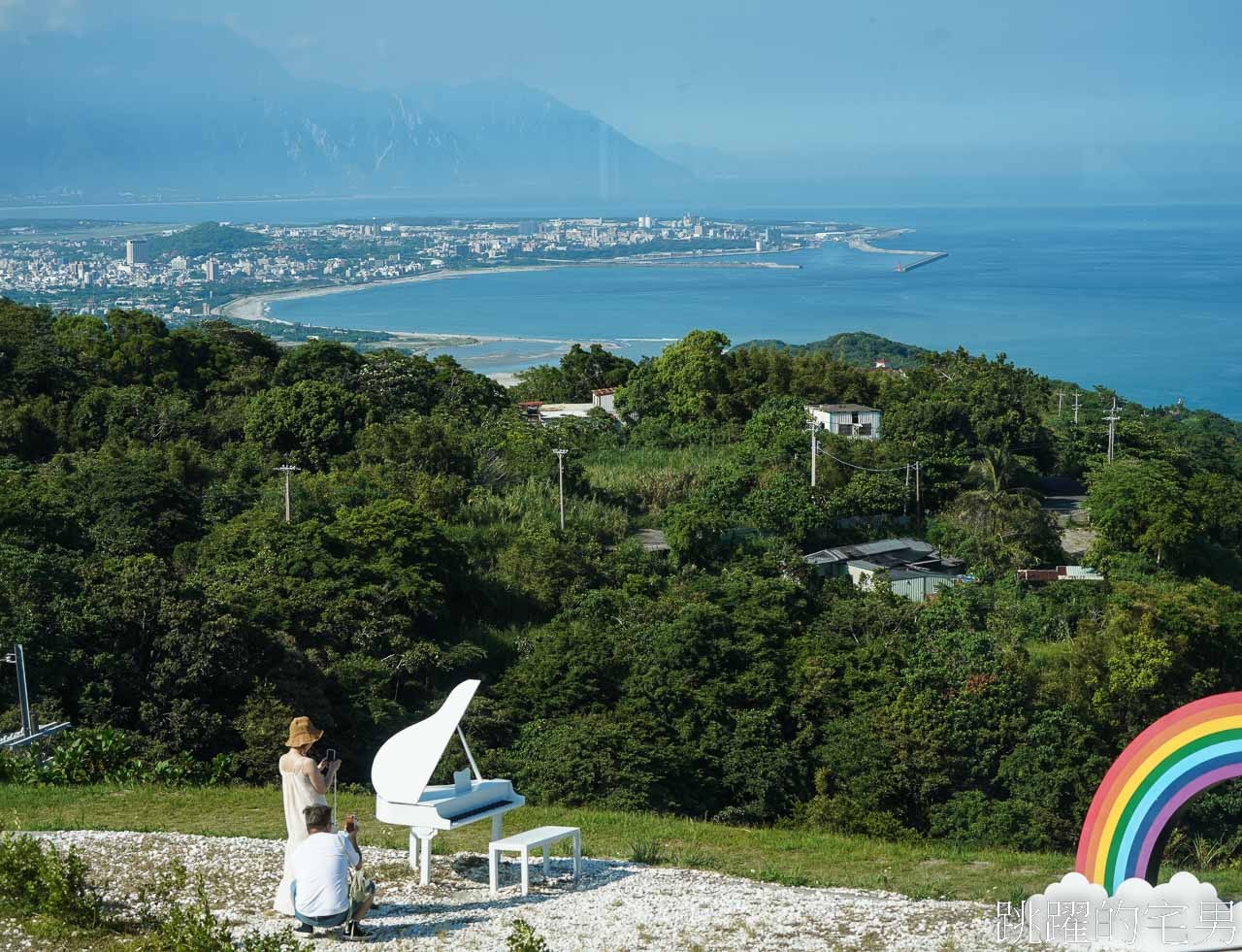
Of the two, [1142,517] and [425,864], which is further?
[1142,517]

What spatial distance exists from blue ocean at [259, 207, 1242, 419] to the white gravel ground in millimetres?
52621

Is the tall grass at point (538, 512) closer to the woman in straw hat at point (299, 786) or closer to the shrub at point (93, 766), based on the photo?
the shrub at point (93, 766)

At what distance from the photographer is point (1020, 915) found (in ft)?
22.2

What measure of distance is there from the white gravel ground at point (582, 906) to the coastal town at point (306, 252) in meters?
71.8

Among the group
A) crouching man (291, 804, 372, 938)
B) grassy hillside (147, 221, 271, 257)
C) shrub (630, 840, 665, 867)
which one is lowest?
shrub (630, 840, 665, 867)

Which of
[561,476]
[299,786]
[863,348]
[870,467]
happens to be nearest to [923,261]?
[863,348]

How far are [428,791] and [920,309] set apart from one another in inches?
3529

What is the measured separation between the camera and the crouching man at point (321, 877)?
20.4 ft

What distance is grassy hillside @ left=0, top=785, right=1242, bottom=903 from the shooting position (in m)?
7.65

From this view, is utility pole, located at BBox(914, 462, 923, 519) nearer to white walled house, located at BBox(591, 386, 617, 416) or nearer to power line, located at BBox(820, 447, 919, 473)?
power line, located at BBox(820, 447, 919, 473)

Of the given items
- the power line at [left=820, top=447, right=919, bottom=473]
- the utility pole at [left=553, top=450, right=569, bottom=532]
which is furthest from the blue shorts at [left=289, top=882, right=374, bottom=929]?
the power line at [left=820, top=447, right=919, bottom=473]

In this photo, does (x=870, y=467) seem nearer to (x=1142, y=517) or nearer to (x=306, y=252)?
(x=1142, y=517)

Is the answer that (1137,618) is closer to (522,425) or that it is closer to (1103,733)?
(1103,733)

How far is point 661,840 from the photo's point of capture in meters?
8.41
